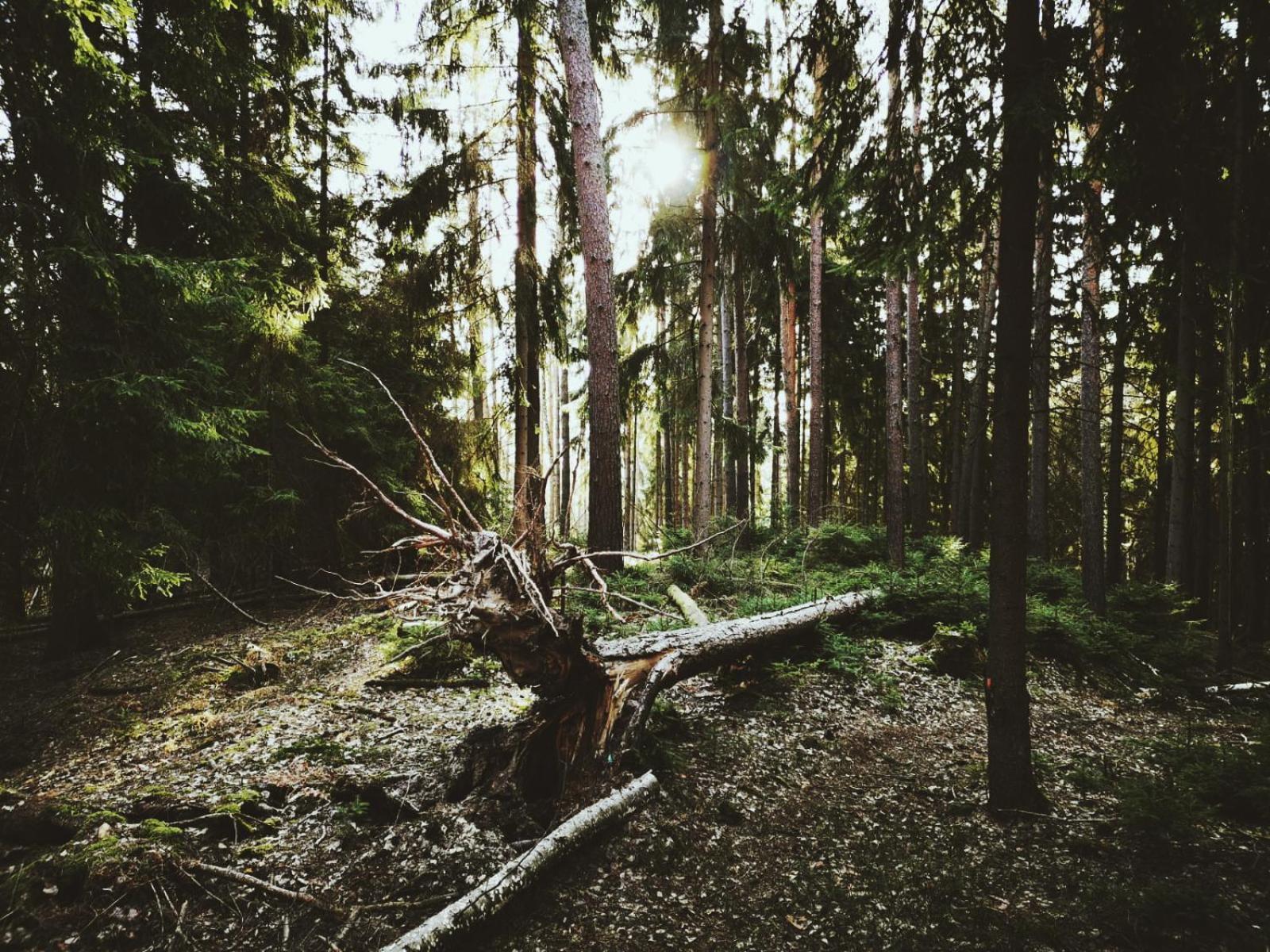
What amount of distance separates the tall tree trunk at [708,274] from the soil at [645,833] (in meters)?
5.85

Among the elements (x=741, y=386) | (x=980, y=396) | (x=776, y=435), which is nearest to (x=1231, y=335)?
(x=980, y=396)

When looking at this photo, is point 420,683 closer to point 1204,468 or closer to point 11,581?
point 11,581

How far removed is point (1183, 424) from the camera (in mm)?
8406

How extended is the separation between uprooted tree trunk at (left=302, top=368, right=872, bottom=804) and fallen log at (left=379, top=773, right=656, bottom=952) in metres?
0.35

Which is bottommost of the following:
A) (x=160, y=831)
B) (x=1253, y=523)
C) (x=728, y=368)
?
(x=160, y=831)

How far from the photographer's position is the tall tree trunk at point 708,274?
1108 centimetres

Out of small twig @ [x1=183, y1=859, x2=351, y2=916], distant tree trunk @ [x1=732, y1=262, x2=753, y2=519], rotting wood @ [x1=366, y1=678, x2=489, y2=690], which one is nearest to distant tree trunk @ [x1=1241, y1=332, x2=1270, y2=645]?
distant tree trunk @ [x1=732, y1=262, x2=753, y2=519]

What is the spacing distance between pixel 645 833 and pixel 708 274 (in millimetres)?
10388

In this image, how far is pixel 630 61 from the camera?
433 inches

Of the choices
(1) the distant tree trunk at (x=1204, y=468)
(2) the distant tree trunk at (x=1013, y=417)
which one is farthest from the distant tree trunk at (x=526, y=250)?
(1) the distant tree trunk at (x=1204, y=468)

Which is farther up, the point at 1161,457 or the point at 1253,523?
the point at 1161,457

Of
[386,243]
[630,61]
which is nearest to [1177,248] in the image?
[630,61]

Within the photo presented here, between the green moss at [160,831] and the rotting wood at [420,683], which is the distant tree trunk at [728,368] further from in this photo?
the green moss at [160,831]

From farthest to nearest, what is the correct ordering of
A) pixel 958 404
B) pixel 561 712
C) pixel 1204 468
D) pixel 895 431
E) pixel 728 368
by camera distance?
pixel 728 368 < pixel 958 404 < pixel 895 431 < pixel 1204 468 < pixel 561 712
